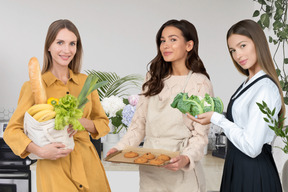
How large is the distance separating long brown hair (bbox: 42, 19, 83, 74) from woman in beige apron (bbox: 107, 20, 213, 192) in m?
0.40

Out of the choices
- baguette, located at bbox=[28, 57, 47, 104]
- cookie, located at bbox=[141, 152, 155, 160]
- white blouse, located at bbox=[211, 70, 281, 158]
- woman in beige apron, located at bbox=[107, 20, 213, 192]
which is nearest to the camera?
white blouse, located at bbox=[211, 70, 281, 158]

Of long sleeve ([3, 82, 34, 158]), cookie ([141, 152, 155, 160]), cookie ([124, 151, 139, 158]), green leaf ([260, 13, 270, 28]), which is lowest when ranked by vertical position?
cookie ([124, 151, 139, 158])

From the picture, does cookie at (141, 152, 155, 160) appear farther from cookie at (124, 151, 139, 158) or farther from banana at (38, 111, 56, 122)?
banana at (38, 111, 56, 122)

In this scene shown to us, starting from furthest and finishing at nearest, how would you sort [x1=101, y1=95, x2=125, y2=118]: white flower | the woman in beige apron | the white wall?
the white wall < [x1=101, y1=95, x2=125, y2=118]: white flower < the woman in beige apron

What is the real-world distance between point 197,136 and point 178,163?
0.73 feet

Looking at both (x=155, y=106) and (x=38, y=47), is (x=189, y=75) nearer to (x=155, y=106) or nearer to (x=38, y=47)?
(x=155, y=106)

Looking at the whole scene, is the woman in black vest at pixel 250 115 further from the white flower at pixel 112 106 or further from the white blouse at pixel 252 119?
the white flower at pixel 112 106

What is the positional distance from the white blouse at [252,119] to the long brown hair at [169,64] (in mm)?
353

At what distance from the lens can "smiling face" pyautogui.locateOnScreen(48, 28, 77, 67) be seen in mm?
1688

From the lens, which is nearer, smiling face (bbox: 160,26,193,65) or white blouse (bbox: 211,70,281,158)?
white blouse (bbox: 211,70,281,158)

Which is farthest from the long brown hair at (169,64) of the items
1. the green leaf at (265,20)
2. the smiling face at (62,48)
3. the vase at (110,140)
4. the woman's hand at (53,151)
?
the green leaf at (265,20)

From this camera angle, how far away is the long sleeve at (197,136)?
165cm

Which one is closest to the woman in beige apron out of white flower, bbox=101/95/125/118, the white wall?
white flower, bbox=101/95/125/118

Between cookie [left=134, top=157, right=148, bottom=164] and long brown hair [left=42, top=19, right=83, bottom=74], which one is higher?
long brown hair [left=42, top=19, right=83, bottom=74]
